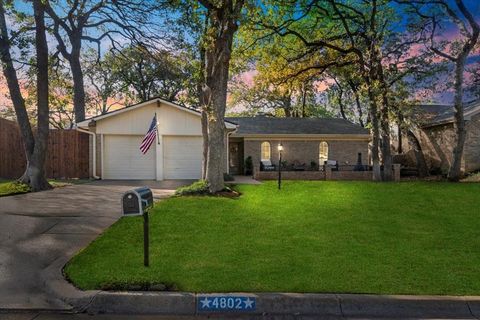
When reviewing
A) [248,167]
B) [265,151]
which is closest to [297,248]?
[248,167]

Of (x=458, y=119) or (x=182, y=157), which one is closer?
(x=458, y=119)

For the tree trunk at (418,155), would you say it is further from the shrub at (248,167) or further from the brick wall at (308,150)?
the shrub at (248,167)

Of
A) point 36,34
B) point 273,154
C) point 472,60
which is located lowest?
point 273,154

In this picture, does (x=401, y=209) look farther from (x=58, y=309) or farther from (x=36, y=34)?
(x=36, y=34)

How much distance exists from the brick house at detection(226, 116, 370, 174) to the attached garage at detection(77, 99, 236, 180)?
5.13 m

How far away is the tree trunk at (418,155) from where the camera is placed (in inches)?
930

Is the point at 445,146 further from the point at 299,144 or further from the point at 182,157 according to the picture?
the point at 182,157

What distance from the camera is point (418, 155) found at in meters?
24.4

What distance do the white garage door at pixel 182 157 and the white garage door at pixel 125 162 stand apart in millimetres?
694

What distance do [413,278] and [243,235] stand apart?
3.02m

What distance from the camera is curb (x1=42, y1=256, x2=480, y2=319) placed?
4125mm

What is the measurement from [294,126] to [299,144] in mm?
1696

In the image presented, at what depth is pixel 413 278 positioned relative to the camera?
4.80 metres

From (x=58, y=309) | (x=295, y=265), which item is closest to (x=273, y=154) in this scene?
(x=295, y=265)
